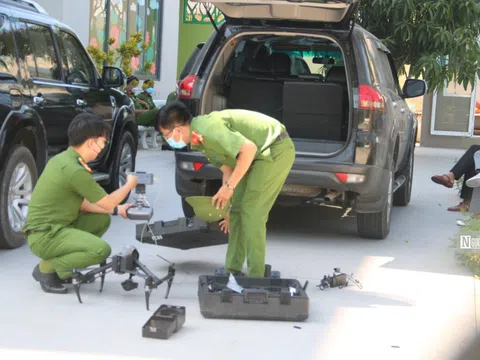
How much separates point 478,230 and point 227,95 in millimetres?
2825

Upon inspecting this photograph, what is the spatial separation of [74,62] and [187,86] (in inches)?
62.4

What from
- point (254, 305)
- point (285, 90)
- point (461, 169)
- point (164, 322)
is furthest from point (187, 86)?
point (461, 169)

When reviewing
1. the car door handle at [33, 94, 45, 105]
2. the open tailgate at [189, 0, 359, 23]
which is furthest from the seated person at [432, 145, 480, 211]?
the car door handle at [33, 94, 45, 105]

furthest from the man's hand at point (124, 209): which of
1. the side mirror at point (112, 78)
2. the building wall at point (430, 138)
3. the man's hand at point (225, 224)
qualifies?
the building wall at point (430, 138)

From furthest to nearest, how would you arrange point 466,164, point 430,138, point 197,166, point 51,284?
point 430,138, point 466,164, point 197,166, point 51,284

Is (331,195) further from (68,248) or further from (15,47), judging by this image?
(15,47)

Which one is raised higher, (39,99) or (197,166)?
(39,99)

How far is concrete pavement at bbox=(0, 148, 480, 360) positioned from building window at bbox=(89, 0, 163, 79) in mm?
8387

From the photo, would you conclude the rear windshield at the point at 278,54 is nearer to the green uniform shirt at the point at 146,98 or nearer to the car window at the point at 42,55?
the car window at the point at 42,55

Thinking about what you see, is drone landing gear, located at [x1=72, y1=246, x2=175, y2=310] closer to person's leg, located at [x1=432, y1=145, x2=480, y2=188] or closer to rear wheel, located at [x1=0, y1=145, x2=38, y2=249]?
rear wheel, located at [x1=0, y1=145, x2=38, y2=249]

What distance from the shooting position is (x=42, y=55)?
760cm

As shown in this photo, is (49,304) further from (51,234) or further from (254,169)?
(254,169)

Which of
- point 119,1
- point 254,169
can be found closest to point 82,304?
point 254,169

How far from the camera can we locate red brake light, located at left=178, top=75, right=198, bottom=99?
7.55 meters
